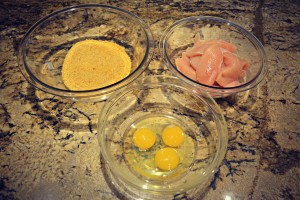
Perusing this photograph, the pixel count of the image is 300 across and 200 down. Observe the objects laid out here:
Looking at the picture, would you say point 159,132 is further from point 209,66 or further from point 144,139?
point 209,66

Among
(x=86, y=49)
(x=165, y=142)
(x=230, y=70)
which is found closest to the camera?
(x=165, y=142)

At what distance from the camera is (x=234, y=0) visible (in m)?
2.63

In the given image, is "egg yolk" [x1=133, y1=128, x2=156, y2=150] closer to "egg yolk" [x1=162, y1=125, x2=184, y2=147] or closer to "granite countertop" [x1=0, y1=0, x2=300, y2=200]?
"egg yolk" [x1=162, y1=125, x2=184, y2=147]

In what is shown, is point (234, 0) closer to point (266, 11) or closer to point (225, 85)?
point (266, 11)

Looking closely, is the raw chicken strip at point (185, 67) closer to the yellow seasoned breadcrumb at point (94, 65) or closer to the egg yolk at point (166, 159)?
the yellow seasoned breadcrumb at point (94, 65)

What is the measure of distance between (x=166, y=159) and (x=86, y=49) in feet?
3.75

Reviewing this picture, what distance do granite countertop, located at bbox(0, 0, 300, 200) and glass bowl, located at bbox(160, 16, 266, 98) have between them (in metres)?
0.15

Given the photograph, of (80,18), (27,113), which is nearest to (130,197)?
(27,113)

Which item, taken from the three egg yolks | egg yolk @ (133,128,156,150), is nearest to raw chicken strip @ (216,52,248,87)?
the three egg yolks

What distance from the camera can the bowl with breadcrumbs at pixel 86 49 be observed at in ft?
6.25

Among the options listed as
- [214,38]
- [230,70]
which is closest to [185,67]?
[230,70]

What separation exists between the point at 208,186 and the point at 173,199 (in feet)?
0.74

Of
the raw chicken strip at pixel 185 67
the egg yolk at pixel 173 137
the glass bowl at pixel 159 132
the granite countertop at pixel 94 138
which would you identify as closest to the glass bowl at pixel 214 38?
the raw chicken strip at pixel 185 67

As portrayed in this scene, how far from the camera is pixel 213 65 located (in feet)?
6.07
